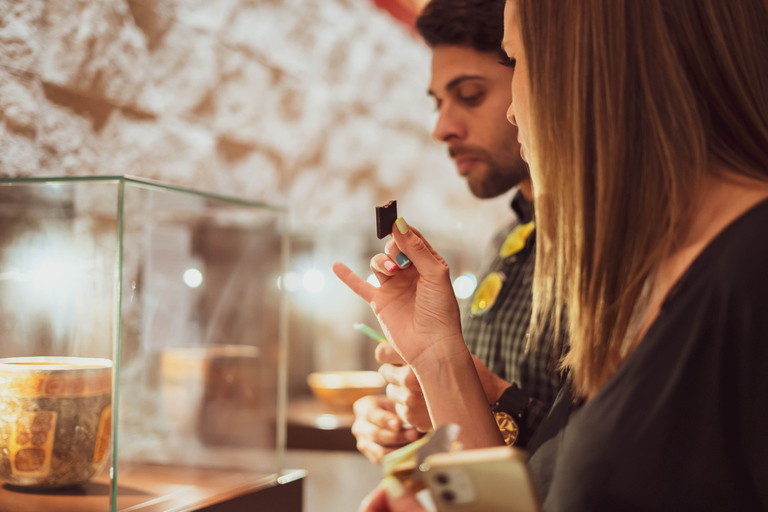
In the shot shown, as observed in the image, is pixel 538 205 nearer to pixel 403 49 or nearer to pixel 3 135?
pixel 3 135

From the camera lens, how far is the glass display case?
951 millimetres

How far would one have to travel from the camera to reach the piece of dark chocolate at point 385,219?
0.99 meters

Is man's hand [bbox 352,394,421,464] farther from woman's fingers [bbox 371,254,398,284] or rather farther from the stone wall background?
the stone wall background

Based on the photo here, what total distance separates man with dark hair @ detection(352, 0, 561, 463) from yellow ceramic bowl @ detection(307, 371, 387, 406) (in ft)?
1.18

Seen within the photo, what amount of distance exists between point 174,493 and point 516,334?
690 mm

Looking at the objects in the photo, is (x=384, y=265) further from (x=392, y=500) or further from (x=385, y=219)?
(x=392, y=500)

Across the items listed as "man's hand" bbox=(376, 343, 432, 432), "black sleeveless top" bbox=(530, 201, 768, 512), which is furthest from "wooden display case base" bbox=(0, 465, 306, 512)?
"black sleeveless top" bbox=(530, 201, 768, 512)

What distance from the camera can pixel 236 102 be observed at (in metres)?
1.82

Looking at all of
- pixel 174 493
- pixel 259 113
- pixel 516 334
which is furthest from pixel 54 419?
pixel 259 113

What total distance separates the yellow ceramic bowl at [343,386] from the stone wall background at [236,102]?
40cm

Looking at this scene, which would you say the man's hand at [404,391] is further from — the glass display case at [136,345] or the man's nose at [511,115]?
the man's nose at [511,115]

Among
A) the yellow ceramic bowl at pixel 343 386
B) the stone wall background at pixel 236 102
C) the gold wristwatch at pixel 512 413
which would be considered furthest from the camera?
the yellow ceramic bowl at pixel 343 386

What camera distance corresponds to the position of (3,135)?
118cm

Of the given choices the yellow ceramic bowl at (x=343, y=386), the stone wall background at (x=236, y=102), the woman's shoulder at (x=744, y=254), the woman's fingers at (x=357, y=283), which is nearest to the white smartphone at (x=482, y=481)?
the woman's shoulder at (x=744, y=254)
